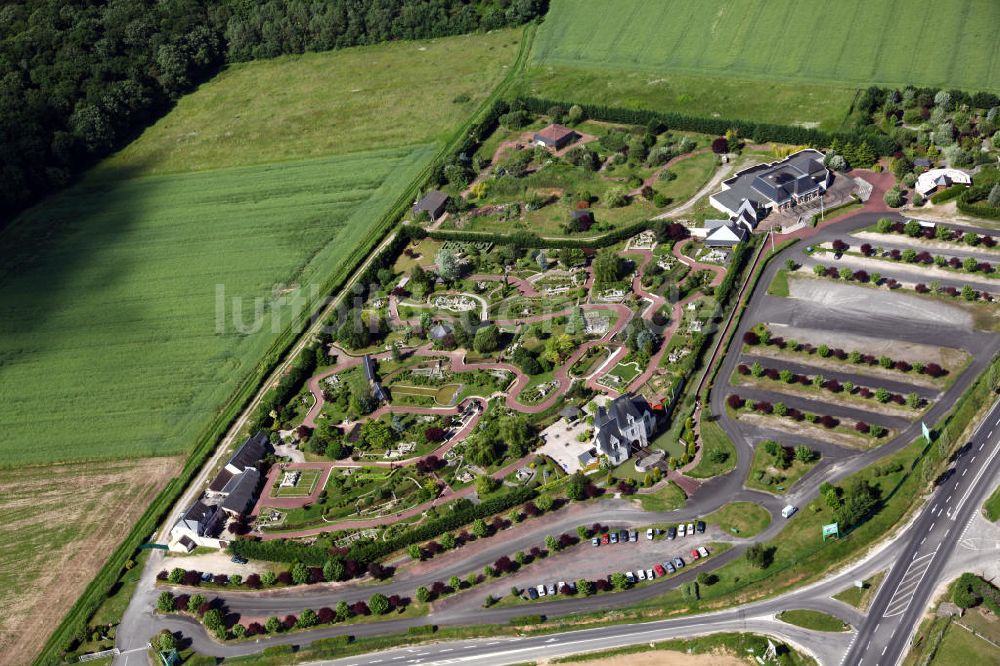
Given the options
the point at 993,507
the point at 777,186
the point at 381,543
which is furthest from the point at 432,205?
the point at 993,507

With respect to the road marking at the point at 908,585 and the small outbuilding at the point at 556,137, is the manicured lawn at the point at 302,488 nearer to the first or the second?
the road marking at the point at 908,585

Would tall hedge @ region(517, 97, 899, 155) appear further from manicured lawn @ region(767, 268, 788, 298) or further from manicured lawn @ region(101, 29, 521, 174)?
manicured lawn @ region(767, 268, 788, 298)

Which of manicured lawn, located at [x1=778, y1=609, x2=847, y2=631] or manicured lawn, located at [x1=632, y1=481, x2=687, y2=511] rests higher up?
manicured lawn, located at [x1=632, y1=481, x2=687, y2=511]

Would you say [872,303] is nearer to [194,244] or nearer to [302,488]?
[302,488]

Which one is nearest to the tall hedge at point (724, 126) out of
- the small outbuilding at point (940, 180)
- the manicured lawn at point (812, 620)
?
the small outbuilding at point (940, 180)

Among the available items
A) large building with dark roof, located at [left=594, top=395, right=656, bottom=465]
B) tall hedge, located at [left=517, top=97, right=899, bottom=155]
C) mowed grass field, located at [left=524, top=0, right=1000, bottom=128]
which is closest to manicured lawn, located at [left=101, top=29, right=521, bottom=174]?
mowed grass field, located at [left=524, top=0, right=1000, bottom=128]

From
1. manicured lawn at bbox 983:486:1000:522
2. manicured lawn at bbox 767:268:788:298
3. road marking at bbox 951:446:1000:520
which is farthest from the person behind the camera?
manicured lawn at bbox 767:268:788:298
